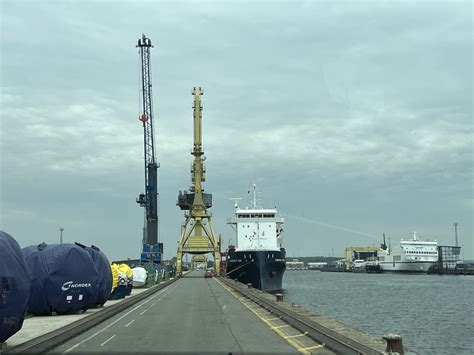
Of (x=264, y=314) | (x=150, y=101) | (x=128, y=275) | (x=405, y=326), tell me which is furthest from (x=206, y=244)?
(x=264, y=314)

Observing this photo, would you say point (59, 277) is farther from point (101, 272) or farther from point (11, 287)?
point (11, 287)

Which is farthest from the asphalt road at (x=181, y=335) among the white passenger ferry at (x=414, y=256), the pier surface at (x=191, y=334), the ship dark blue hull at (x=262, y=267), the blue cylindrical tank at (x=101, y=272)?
the white passenger ferry at (x=414, y=256)

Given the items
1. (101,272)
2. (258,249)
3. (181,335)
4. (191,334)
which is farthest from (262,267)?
(181,335)

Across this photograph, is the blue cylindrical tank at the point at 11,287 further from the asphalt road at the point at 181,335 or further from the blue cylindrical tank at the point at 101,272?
the blue cylindrical tank at the point at 101,272

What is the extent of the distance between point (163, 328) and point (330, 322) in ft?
24.3

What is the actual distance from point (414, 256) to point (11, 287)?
150 metres

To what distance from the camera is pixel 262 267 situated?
206ft

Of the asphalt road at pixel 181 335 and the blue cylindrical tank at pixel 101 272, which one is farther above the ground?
the blue cylindrical tank at pixel 101 272

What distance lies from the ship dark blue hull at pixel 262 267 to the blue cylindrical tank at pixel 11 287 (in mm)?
49626

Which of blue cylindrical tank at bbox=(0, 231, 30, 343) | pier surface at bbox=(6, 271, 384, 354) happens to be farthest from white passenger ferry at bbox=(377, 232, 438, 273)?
blue cylindrical tank at bbox=(0, 231, 30, 343)

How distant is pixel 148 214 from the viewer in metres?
113

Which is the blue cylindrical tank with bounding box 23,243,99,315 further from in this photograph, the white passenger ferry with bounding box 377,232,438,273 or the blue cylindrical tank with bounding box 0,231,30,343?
the white passenger ferry with bounding box 377,232,438,273

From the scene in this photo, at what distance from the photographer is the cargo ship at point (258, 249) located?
63844mm

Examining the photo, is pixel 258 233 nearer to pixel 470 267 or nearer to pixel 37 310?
pixel 37 310
